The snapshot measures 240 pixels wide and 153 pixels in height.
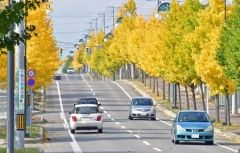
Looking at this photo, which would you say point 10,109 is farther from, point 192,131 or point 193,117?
point 193,117

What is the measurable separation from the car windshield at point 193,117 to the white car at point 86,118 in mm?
7326

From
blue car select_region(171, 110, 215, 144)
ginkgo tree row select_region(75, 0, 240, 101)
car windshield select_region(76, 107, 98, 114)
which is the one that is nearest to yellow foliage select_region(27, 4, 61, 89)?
car windshield select_region(76, 107, 98, 114)

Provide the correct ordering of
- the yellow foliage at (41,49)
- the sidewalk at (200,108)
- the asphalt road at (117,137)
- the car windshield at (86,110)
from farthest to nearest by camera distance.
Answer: the yellow foliage at (41,49), the car windshield at (86,110), the sidewalk at (200,108), the asphalt road at (117,137)

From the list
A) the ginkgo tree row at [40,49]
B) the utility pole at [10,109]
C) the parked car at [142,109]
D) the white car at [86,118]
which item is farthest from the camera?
the parked car at [142,109]

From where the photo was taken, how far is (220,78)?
2035 inches

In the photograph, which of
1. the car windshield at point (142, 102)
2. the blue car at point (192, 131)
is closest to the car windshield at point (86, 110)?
the blue car at point (192, 131)

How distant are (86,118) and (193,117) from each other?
26.7 feet

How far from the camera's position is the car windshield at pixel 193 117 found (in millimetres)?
39750

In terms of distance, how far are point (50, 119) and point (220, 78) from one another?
1565 centimetres

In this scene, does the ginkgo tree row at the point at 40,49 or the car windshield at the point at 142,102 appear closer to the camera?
the ginkgo tree row at the point at 40,49

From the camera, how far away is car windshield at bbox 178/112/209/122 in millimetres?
39750

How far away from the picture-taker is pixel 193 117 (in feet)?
131

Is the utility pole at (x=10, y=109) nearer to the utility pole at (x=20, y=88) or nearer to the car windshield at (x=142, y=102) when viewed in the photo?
the utility pole at (x=20, y=88)

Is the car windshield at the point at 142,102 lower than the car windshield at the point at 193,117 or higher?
lower
